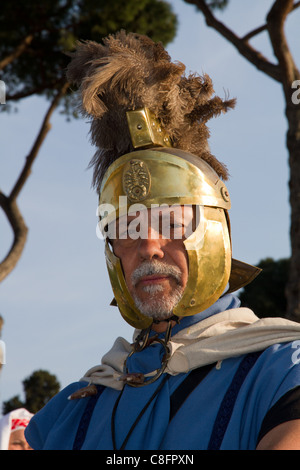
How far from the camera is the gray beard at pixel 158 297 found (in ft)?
8.34

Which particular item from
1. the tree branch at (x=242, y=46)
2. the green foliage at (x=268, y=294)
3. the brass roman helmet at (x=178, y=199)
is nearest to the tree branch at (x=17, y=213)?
the tree branch at (x=242, y=46)

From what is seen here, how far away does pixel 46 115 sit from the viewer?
398 inches

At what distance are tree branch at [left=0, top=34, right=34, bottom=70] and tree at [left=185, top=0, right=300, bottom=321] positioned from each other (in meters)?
3.51

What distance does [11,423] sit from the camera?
20.5 feet

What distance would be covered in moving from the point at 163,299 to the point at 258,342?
1.44 feet

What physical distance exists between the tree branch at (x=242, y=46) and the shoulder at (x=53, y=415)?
4946 mm

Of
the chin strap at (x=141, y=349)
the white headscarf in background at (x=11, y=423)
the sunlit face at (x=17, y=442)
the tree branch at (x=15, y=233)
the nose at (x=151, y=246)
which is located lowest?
the sunlit face at (x=17, y=442)

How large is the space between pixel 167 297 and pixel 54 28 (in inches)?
352

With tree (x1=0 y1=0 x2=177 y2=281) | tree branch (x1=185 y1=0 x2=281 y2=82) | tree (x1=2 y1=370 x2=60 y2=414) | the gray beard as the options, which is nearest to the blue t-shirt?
the gray beard

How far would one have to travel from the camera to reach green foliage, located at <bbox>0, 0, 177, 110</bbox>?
1011 cm

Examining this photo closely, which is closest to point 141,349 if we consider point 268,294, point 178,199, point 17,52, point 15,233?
point 178,199

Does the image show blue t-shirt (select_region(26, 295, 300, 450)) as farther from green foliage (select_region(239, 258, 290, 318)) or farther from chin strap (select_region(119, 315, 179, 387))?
green foliage (select_region(239, 258, 290, 318))

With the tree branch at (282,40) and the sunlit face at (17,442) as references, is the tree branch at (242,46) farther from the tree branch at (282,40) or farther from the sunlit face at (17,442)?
the sunlit face at (17,442)
